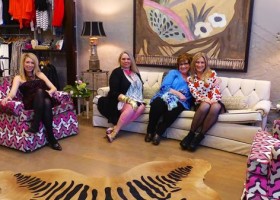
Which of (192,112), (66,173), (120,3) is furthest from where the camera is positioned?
(120,3)

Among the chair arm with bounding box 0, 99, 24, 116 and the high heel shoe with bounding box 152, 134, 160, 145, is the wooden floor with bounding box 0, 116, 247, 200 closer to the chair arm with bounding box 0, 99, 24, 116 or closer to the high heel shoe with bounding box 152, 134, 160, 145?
the high heel shoe with bounding box 152, 134, 160, 145

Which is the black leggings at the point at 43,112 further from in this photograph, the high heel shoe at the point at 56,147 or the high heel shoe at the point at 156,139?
the high heel shoe at the point at 156,139

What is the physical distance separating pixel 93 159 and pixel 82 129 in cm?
107

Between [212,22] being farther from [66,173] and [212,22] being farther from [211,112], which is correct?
[66,173]

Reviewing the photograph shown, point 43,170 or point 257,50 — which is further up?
point 257,50

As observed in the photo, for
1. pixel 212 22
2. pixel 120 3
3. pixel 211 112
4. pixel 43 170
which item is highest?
pixel 120 3

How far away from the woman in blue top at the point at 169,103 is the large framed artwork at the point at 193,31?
0.43 m

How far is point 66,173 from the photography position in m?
2.56

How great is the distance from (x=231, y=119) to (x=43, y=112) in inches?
81.6

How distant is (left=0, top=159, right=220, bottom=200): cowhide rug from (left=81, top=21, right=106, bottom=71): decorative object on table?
223 cm

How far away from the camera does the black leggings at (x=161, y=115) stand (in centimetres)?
339

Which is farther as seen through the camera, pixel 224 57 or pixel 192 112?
pixel 224 57

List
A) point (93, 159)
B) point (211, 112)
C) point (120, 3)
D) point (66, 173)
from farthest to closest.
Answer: point (120, 3) < point (211, 112) < point (93, 159) < point (66, 173)

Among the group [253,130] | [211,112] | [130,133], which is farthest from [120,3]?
[253,130]
